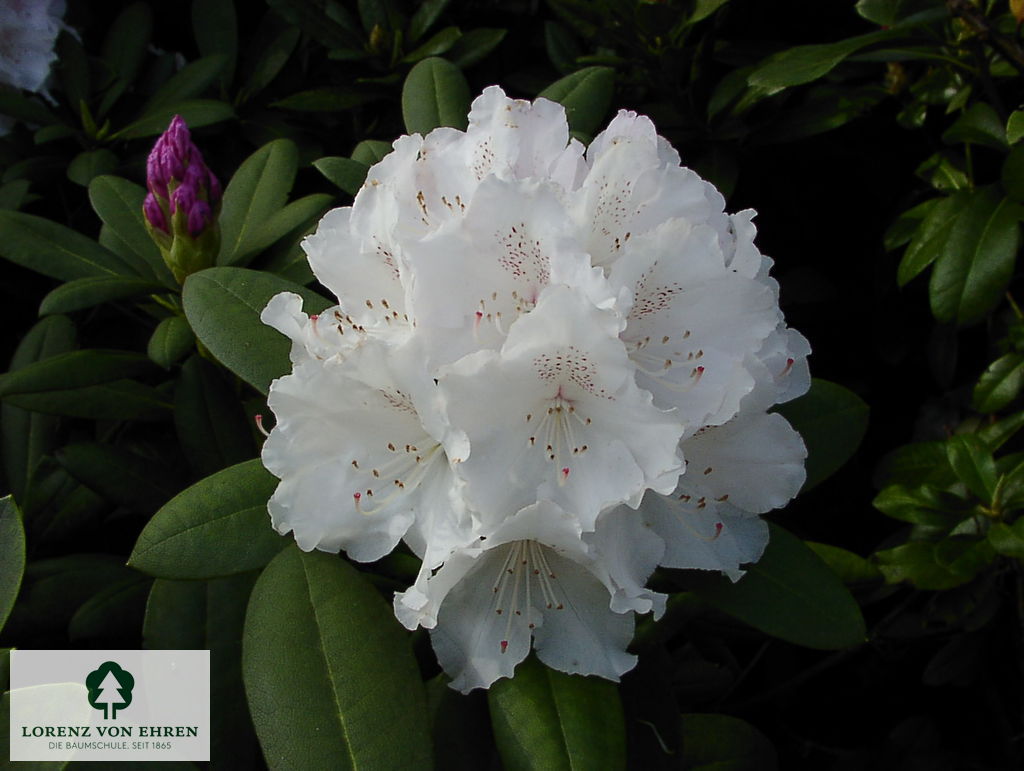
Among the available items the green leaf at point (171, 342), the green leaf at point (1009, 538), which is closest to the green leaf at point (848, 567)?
the green leaf at point (1009, 538)

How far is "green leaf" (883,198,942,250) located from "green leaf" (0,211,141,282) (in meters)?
1.41

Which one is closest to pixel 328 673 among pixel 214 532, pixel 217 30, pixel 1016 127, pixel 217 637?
pixel 214 532

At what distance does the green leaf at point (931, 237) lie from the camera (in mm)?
1655

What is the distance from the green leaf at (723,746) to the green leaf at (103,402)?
102 cm

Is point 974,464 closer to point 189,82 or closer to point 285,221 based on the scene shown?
point 285,221

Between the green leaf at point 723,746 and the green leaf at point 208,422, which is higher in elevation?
the green leaf at point 208,422

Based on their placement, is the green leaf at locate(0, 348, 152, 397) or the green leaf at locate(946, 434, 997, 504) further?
the green leaf at locate(946, 434, 997, 504)

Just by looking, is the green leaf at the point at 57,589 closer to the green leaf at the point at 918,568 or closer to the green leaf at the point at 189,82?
the green leaf at the point at 189,82

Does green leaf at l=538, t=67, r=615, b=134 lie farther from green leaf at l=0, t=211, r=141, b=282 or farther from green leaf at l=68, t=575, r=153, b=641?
green leaf at l=68, t=575, r=153, b=641

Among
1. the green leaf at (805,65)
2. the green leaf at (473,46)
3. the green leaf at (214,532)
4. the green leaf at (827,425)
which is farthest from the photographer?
the green leaf at (473,46)

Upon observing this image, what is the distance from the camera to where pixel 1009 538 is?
1.40m

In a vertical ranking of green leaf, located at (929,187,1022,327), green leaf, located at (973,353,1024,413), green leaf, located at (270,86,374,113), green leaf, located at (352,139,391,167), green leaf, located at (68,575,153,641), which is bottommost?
green leaf, located at (68,575,153,641)

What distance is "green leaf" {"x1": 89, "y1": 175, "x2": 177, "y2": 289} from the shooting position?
1520mm

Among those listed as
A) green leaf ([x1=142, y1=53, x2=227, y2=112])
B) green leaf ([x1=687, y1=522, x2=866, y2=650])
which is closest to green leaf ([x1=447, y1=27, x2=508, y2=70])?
green leaf ([x1=142, y1=53, x2=227, y2=112])
